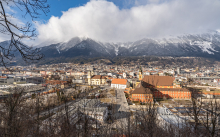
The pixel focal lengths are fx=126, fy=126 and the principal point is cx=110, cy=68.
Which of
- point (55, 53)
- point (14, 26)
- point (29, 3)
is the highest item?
point (55, 53)

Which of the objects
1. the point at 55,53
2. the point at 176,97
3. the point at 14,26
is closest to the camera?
the point at 14,26

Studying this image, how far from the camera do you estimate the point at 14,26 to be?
1.79 metres

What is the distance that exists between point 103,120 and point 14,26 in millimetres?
11371

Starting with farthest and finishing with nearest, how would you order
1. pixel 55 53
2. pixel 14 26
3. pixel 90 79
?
pixel 55 53, pixel 90 79, pixel 14 26

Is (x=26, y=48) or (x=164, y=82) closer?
(x=26, y=48)

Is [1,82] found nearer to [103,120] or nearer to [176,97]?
[103,120]

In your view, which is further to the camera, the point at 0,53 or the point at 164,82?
the point at 164,82

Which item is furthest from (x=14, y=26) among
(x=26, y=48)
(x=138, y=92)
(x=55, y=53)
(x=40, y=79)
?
(x=55, y=53)

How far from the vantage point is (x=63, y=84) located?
31594 millimetres

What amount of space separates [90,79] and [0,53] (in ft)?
121

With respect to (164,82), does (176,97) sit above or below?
below

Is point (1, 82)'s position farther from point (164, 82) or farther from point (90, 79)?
point (164, 82)

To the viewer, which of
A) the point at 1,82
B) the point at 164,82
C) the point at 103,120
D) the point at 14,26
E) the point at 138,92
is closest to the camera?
the point at 14,26

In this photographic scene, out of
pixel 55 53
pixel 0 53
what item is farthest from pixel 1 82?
pixel 55 53
